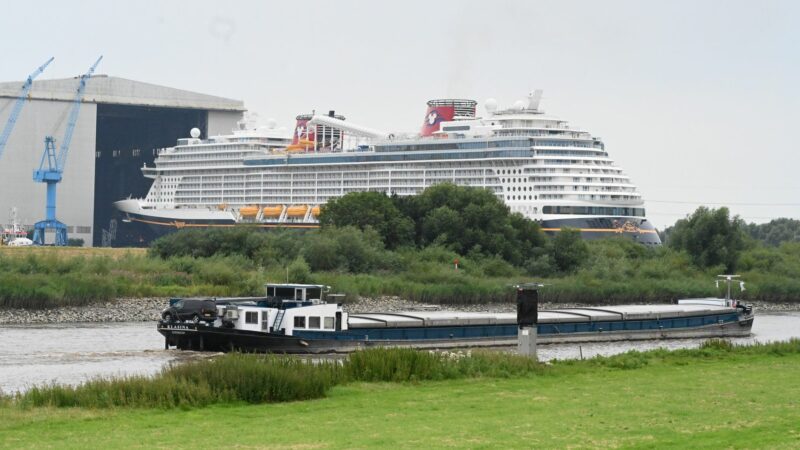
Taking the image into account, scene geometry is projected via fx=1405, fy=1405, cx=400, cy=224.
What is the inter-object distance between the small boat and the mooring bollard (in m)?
2.87

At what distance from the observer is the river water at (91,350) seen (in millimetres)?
31203

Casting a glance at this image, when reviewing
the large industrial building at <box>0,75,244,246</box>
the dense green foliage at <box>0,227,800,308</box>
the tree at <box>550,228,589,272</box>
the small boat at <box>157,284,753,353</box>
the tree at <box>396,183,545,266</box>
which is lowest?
the small boat at <box>157,284,753,353</box>

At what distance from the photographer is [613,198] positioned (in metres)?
91.4

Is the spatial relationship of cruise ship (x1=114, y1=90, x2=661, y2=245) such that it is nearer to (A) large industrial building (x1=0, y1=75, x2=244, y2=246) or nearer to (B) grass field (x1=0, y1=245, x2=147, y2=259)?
(A) large industrial building (x1=0, y1=75, x2=244, y2=246)

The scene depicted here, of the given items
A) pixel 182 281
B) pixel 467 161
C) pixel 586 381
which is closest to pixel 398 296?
pixel 182 281

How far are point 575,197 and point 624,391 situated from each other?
Answer: 68050 mm

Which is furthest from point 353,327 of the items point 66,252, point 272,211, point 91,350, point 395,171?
point 272,211

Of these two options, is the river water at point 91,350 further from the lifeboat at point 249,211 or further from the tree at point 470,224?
the lifeboat at point 249,211

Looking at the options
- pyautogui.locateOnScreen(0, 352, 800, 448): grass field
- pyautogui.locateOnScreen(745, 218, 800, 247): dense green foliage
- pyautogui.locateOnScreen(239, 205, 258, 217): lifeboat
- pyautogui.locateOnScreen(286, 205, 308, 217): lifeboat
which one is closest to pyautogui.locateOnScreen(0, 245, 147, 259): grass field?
pyautogui.locateOnScreen(286, 205, 308, 217): lifeboat

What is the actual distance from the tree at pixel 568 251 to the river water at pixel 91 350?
75.1 ft

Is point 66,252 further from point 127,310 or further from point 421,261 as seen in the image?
point 127,310

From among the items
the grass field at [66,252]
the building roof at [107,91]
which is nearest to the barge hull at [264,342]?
the grass field at [66,252]

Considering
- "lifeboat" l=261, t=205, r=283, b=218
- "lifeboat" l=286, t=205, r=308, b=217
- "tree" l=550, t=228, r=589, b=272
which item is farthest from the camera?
"lifeboat" l=261, t=205, r=283, b=218

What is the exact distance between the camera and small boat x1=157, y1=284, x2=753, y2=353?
39438mm
